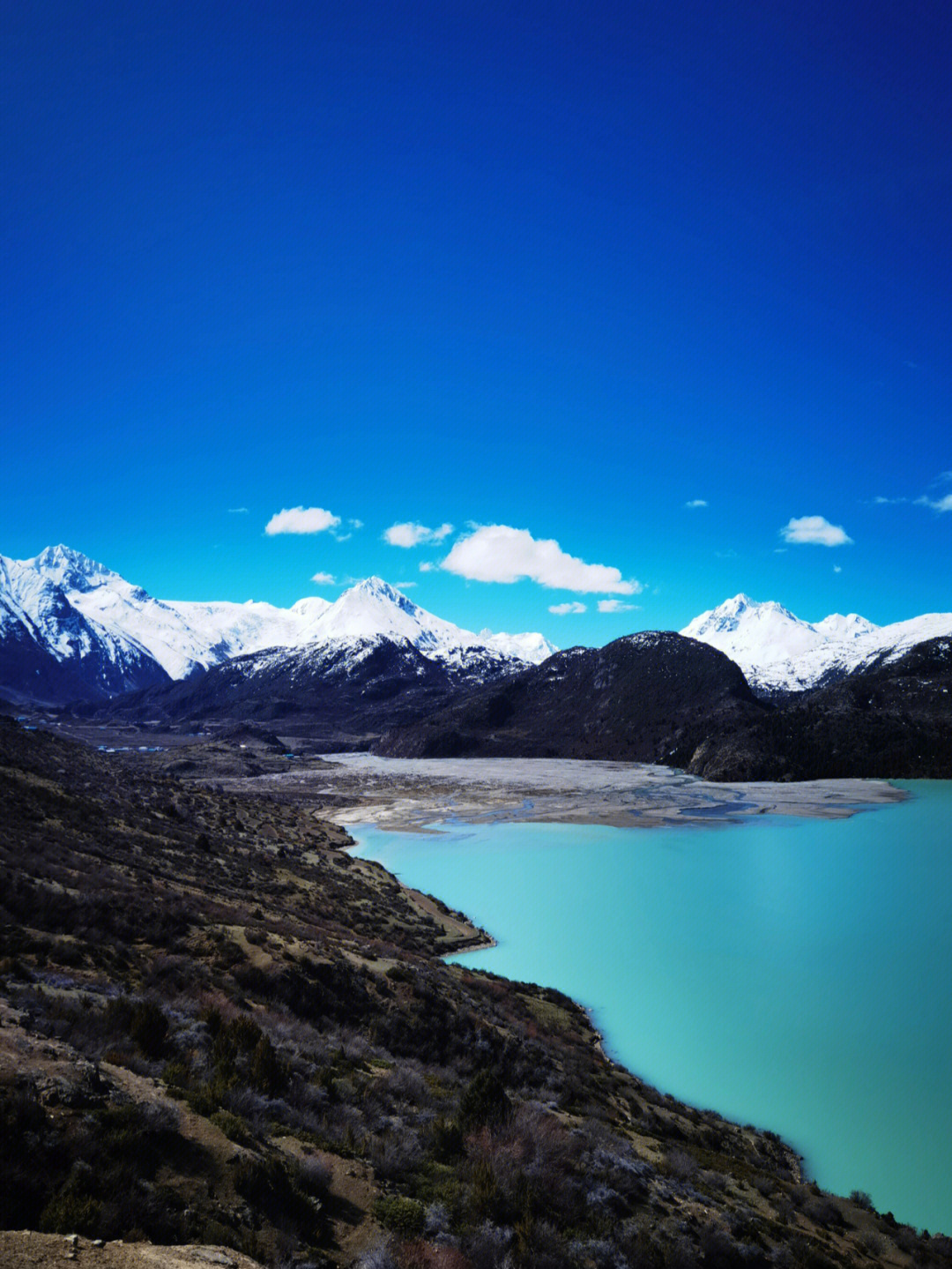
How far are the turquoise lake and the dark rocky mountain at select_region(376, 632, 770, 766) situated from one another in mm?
86737

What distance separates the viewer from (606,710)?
16500cm

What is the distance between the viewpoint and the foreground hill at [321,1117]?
667 centimetres

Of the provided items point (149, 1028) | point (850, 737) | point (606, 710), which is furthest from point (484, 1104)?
point (606, 710)

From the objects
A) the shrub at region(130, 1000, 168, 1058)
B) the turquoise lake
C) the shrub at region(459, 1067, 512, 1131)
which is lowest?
the turquoise lake

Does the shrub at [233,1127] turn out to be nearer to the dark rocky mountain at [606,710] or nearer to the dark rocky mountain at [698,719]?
the dark rocky mountain at [698,719]

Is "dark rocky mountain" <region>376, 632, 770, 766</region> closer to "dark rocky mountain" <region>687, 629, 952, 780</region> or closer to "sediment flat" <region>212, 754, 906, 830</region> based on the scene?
"dark rocky mountain" <region>687, 629, 952, 780</region>

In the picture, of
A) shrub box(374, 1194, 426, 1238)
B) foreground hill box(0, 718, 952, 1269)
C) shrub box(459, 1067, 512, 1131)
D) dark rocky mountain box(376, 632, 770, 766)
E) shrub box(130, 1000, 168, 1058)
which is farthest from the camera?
dark rocky mountain box(376, 632, 770, 766)

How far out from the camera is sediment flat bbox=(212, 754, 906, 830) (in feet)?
237

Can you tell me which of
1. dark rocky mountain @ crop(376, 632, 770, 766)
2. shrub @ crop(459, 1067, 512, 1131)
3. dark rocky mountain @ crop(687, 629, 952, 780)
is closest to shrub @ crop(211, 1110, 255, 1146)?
shrub @ crop(459, 1067, 512, 1131)

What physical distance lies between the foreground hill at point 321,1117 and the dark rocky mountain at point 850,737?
324 feet

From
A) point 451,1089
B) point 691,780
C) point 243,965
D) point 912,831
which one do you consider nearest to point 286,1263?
point 451,1089

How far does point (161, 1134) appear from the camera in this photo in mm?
7281

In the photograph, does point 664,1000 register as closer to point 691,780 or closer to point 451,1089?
point 451,1089

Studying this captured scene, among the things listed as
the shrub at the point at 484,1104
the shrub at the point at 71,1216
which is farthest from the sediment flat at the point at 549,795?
the shrub at the point at 71,1216
